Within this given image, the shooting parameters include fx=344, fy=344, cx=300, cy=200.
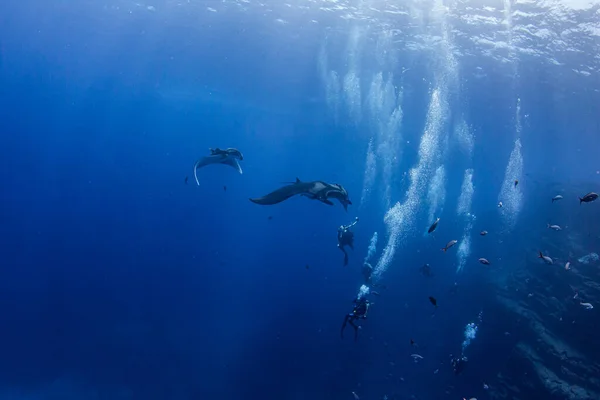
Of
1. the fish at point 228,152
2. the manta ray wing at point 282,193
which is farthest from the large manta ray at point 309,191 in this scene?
the fish at point 228,152

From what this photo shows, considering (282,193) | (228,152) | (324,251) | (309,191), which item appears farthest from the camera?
(324,251)

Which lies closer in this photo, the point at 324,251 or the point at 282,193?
the point at 282,193

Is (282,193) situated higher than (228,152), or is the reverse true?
(282,193)

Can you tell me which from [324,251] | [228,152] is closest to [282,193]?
[228,152]

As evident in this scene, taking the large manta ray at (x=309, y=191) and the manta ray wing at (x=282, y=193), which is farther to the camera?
the large manta ray at (x=309, y=191)

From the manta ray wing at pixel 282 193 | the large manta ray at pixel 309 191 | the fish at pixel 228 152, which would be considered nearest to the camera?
the manta ray wing at pixel 282 193

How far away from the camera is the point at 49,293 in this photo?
995 inches

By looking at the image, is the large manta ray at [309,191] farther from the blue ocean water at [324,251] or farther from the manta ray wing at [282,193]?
the blue ocean water at [324,251]

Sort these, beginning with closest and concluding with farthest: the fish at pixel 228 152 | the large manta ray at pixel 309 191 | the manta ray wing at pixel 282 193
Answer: the manta ray wing at pixel 282 193 < the large manta ray at pixel 309 191 < the fish at pixel 228 152

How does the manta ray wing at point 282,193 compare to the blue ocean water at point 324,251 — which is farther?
the blue ocean water at point 324,251

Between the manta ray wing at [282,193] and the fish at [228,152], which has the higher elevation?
the manta ray wing at [282,193]

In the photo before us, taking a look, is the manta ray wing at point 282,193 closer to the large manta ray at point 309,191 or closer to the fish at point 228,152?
the large manta ray at point 309,191

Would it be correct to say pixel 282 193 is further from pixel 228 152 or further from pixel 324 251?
pixel 324 251

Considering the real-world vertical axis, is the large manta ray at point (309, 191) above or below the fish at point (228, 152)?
above
